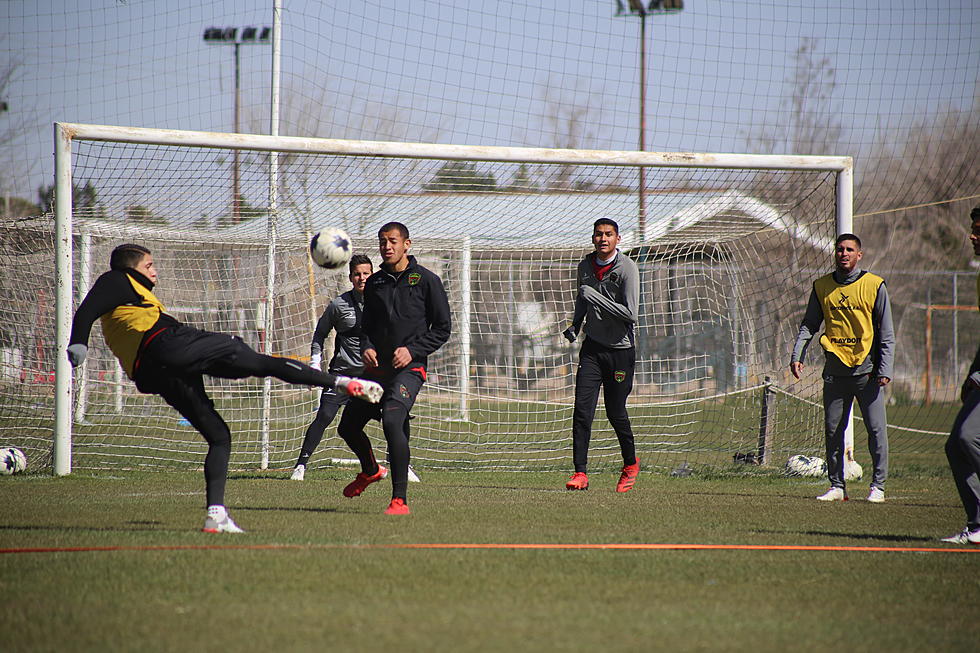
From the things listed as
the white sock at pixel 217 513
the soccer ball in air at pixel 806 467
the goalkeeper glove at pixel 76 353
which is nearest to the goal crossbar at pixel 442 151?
the soccer ball in air at pixel 806 467

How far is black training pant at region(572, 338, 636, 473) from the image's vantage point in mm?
9055

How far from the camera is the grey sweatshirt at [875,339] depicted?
8539mm

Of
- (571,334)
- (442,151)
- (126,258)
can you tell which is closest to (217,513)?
(126,258)

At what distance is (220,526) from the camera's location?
625cm

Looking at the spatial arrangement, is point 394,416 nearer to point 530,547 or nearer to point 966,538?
point 530,547

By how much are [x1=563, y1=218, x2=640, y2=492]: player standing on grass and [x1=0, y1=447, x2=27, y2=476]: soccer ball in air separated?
18.3 ft

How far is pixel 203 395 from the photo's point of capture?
6348 millimetres

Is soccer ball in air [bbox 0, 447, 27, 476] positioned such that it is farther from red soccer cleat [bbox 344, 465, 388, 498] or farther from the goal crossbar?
red soccer cleat [bbox 344, 465, 388, 498]

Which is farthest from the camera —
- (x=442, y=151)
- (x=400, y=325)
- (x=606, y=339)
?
(x=442, y=151)

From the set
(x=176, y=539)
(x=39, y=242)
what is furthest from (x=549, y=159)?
(x=39, y=242)

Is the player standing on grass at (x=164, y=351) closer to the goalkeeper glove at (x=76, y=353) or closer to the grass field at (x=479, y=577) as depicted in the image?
the goalkeeper glove at (x=76, y=353)

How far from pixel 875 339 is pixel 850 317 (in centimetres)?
29

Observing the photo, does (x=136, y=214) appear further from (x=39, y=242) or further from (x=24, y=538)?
(x=24, y=538)

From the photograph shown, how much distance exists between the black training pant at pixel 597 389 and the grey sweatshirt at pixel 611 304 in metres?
0.10
